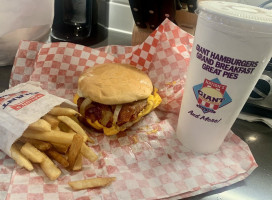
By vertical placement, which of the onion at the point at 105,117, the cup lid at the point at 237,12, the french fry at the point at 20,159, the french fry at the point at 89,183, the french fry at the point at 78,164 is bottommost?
the french fry at the point at 78,164

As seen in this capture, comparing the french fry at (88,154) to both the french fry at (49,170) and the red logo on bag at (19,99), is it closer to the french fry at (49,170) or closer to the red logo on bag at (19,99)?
the french fry at (49,170)

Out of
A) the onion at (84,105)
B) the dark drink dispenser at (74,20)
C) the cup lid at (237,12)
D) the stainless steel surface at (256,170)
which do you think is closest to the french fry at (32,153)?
the onion at (84,105)

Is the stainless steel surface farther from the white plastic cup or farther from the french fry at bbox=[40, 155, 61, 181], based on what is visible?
the french fry at bbox=[40, 155, 61, 181]

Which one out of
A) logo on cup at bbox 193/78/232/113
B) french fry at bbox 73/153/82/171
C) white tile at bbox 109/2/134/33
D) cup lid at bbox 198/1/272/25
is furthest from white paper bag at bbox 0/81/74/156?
white tile at bbox 109/2/134/33

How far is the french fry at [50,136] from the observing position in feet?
3.16

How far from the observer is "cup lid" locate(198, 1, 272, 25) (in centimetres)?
82

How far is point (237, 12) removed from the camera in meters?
0.85

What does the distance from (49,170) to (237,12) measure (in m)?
Answer: 0.82

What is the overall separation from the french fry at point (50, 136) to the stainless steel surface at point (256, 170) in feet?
1.68

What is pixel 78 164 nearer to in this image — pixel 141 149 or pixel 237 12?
pixel 141 149

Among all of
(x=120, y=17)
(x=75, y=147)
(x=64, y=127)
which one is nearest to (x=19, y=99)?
(x=64, y=127)

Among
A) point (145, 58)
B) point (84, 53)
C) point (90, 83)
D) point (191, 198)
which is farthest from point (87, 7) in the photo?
point (191, 198)

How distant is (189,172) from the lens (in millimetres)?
1043

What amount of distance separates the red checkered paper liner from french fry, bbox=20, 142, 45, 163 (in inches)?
2.7
